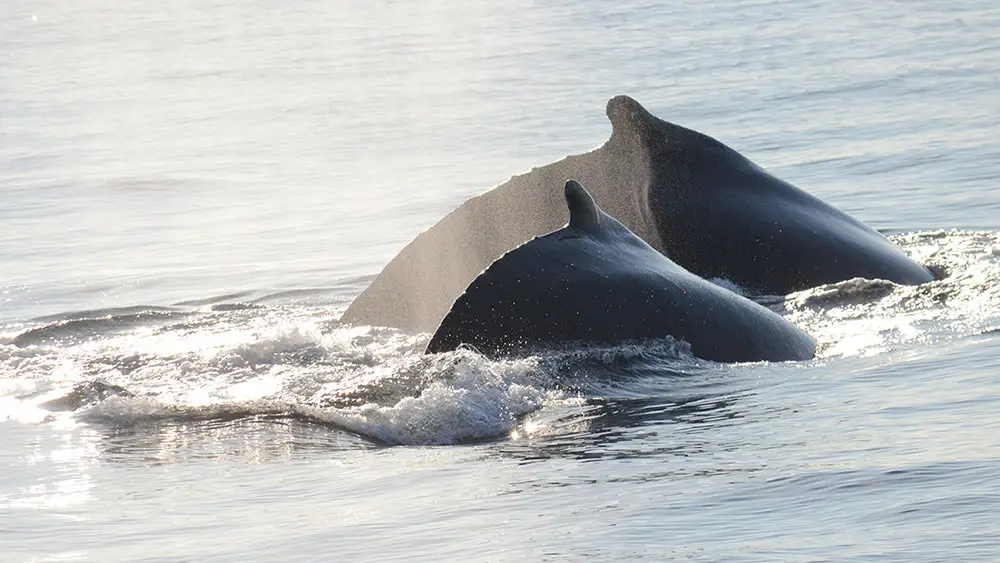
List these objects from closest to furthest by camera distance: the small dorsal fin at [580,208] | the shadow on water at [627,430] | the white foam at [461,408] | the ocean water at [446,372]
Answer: the ocean water at [446,372] → the shadow on water at [627,430] → the white foam at [461,408] → the small dorsal fin at [580,208]

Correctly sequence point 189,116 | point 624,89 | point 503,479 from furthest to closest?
point 189,116
point 624,89
point 503,479

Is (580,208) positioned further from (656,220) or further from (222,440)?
(656,220)

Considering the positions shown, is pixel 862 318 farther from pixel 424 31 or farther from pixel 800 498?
pixel 424 31

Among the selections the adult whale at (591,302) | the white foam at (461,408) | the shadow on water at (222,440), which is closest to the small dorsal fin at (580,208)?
the adult whale at (591,302)

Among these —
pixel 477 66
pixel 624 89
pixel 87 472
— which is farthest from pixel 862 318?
pixel 477 66

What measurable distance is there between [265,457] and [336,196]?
10690 mm

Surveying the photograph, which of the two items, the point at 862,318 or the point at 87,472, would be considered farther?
the point at 862,318

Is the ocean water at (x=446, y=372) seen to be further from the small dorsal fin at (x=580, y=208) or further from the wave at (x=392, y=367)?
the small dorsal fin at (x=580, y=208)

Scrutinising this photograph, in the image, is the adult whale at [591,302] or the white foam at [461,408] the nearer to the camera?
the white foam at [461,408]

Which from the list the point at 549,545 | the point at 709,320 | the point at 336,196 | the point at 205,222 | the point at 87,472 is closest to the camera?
the point at 549,545

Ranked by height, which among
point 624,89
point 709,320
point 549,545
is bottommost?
point 549,545

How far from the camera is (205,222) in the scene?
15734mm

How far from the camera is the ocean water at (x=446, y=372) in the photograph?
5098 millimetres

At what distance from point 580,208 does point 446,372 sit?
0.82 meters
